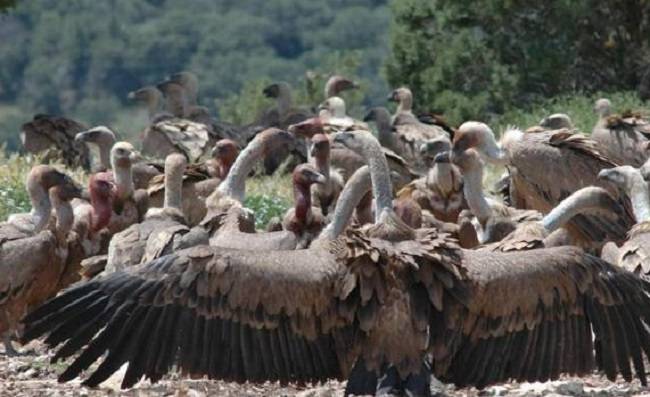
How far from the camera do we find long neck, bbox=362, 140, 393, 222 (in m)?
9.15

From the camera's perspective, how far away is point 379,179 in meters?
9.55

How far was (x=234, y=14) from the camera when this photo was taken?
103 metres

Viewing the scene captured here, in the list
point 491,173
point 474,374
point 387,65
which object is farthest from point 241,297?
point 387,65

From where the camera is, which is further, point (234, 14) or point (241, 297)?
point (234, 14)

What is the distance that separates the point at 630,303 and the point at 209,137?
10951 mm

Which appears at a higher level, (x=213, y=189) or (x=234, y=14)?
(x=213, y=189)

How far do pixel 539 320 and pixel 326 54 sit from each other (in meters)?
44.4

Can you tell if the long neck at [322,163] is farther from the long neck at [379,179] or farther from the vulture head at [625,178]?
the long neck at [379,179]

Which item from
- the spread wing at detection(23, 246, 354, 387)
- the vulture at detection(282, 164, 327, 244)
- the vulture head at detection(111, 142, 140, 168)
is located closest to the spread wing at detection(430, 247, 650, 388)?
the spread wing at detection(23, 246, 354, 387)

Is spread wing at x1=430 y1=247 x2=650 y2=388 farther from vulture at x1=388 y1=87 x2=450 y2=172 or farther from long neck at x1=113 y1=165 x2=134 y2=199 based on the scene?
vulture at x1=388 y1=87 x2=450 y2=172

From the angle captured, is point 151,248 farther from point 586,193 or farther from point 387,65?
point 387,65

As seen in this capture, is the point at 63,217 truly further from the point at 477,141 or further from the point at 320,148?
the point at 477,141

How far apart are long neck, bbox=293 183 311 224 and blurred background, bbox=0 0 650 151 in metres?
8.60

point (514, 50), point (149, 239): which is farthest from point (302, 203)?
point (514, 50)
